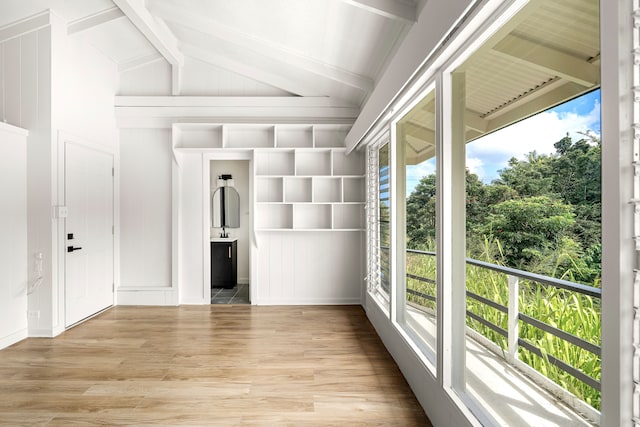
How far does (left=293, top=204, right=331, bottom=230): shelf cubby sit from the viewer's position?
5051 millimetres

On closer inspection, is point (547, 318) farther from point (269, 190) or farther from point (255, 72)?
point (255, 72)

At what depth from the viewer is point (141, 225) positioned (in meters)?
5.03

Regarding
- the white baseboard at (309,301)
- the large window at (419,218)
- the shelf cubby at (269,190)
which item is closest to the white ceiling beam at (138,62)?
the shelf cubby at (269,190)

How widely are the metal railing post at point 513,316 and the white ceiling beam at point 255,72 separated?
378cm

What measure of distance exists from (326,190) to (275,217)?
76cm

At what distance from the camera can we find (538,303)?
1461mm

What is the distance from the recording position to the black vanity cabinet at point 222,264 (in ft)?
19.2

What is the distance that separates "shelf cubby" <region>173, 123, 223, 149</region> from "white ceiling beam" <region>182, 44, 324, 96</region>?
80 centimetres

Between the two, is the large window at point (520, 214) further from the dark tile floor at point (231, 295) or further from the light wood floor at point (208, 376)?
the dark tile floor at point (231, 295)

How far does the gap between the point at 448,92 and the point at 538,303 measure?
1151 mm

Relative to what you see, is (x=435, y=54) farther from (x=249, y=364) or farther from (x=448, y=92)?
(x=249, y=364)

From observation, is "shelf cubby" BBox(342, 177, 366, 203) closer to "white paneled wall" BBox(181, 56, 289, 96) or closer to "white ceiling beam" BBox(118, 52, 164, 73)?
"white paneled wall" BBox(181, 56, 289, 96)

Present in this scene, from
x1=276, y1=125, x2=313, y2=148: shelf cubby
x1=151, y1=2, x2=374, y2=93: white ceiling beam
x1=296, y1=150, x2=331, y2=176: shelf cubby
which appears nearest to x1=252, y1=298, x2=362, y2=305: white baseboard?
x1=296, y1=150, x2=331, y2=176: shelf cubby

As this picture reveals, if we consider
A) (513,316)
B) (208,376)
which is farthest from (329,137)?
(513,316)
